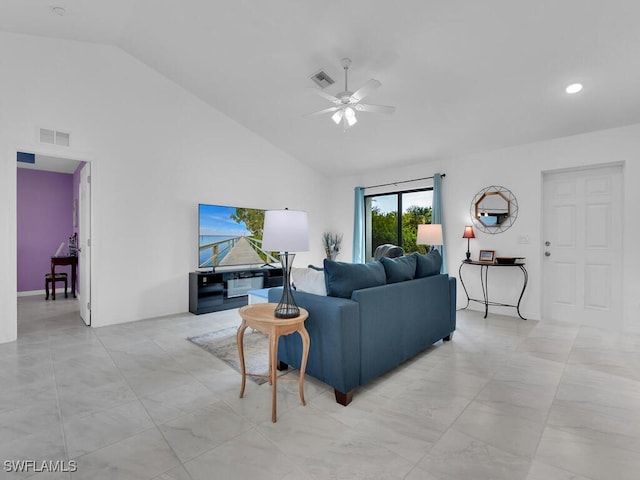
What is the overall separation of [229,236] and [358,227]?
8.60 feet

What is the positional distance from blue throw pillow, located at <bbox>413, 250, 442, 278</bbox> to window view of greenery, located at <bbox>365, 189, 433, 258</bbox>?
241 cm

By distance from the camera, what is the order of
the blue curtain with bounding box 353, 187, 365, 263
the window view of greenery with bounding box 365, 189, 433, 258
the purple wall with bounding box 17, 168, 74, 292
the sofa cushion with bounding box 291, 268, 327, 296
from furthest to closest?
the blue curtain with bounding box 353, 187, 365, 263 < the purple wall with bounding box 17, 168, 74, 292 < the window view of greenery with bounding box 365, 189, 433, 258 < the sofa cushion with bounding box 291, 268, 327, 296

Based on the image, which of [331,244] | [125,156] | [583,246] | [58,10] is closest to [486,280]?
[583,246]

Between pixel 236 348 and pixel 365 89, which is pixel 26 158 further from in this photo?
pixel 365 89

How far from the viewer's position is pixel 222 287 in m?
4.85

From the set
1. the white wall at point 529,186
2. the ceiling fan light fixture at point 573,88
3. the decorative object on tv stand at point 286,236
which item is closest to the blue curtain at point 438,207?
the white wall at point 529,186

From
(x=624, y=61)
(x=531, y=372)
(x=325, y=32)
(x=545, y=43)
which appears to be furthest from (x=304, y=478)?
(x=624, y=61)

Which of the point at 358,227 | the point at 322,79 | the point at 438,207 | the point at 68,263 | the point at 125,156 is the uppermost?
the point at 322,79

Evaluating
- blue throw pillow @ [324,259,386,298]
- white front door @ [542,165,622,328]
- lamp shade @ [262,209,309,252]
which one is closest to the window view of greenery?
white front door @ [542,165,622,328]

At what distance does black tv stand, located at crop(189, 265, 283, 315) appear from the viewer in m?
4.63

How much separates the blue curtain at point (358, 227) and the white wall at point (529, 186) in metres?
0.76

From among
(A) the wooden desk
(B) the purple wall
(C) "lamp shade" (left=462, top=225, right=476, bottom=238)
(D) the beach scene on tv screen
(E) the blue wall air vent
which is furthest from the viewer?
(B) the purple wall

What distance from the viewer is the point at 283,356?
2678mm

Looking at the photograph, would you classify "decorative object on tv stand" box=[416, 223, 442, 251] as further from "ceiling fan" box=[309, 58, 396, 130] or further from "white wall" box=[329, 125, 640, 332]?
"ceiling fan" box=[309, 58, 396, 130]
